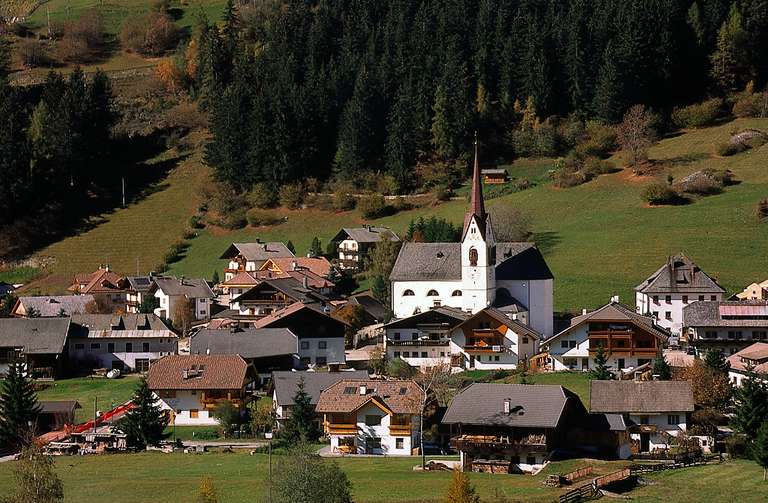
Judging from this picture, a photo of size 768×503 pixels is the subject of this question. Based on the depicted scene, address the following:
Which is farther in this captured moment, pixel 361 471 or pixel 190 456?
pixel 190 456

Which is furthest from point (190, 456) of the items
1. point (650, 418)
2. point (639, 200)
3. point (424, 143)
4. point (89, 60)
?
point (89, 60)

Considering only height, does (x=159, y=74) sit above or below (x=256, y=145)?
above

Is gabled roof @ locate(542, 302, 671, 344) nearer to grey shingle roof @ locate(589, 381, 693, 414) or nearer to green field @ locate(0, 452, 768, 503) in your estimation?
grey shingle roof @ locate(589, 381, 693, 414)

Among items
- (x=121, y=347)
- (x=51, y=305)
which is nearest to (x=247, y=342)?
(x=121, y=347)

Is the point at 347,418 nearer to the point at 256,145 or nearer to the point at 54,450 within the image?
the point at 54,450

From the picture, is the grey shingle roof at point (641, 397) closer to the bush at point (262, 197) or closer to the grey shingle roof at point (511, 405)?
the grey shingle roof at point (511, 405)

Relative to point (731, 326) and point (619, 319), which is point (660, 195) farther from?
point (619, 319)
